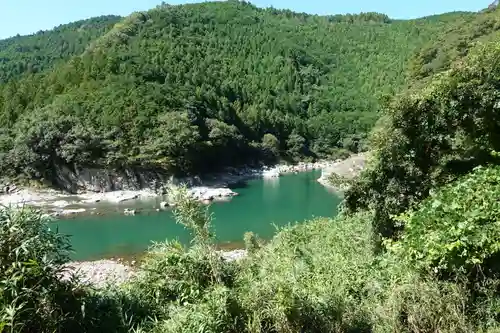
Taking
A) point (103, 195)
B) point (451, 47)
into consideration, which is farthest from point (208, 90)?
point (451, 47)

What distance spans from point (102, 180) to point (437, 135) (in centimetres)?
4505

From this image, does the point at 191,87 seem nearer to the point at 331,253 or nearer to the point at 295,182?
the point at 295,182

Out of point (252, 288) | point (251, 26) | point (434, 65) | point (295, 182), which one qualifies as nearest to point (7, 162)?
point (295, 182)

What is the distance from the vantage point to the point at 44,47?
130 m

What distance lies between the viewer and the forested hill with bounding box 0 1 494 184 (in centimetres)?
5025

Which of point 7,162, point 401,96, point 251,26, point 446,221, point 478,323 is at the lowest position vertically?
point 7,162

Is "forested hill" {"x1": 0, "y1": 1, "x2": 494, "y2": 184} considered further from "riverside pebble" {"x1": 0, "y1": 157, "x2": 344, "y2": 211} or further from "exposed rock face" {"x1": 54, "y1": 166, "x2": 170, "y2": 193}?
"riverside pebble" {"x1": 0, "y1": 157, "x2": 344, "y2": 211}

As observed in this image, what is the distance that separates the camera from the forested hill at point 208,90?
50.2 metres

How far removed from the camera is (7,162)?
48219 millimetres

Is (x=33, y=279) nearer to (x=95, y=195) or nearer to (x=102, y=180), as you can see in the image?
(x=95, y=195)

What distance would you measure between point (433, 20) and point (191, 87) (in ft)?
305

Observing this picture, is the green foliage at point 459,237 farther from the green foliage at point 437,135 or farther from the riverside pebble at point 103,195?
Result: the riverside pebble at point 103,195

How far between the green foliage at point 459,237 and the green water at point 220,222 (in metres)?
16.7

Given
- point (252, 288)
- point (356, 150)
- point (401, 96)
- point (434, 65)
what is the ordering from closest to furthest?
point (252, 288)
point (401, 96)
point (434, 65)
point (356, 150)
